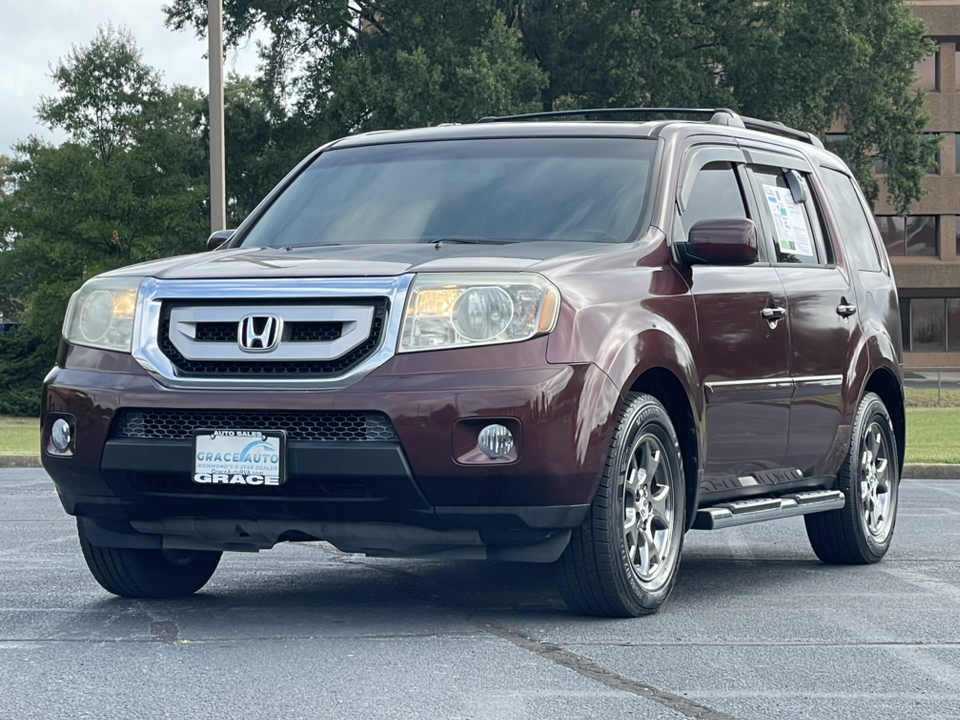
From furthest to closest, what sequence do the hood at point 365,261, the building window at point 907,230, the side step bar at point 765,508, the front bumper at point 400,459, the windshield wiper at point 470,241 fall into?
the building window at point 907,230 < the side step bar at point 765,508 < the windshield wiper at point 470,241 < the hood at point 365,261 < the front bumper at point 400,459

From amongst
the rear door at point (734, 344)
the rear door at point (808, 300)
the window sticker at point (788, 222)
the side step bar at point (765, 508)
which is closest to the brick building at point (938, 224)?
the rear door at point (808, 300)

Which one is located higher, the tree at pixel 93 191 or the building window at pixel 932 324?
the tree at pixel 93 191

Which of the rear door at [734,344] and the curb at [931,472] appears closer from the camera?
the rear door at [734,344]

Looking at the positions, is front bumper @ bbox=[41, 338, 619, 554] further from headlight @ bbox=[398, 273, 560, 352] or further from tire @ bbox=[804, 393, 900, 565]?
tire @ bbox=[804, 393, 900, 565]

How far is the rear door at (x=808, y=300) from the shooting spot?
740 cm

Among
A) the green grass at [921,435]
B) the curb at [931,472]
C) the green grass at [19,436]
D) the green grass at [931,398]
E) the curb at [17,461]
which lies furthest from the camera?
the green grass at [931,398]

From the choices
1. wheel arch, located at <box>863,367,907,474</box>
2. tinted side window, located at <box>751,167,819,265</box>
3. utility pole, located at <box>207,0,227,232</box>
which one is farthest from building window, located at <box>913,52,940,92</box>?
tinted side window, located at <box>751,167,819,265</box>

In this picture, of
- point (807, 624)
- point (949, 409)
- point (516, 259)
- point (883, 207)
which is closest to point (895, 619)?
point (807, 624)

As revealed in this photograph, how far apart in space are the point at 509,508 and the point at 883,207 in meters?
59.5

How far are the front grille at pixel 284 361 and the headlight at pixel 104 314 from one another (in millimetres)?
182

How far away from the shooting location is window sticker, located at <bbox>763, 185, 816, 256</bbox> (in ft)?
25.1

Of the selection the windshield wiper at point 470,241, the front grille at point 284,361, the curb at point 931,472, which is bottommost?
the curb at point 931,472

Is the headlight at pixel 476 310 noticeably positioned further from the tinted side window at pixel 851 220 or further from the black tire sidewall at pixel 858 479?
the tinted side window at pixel 851 220

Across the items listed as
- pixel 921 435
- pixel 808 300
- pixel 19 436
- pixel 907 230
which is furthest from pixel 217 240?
pixel 907 230
